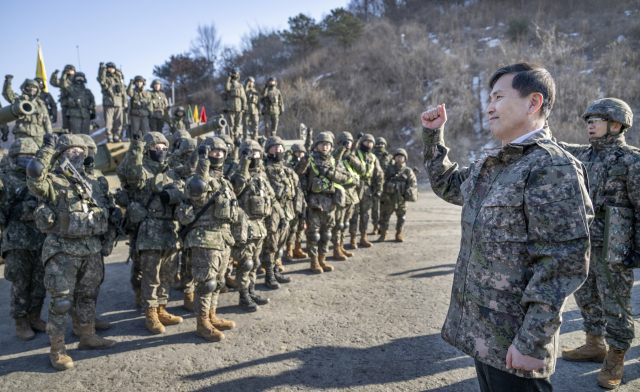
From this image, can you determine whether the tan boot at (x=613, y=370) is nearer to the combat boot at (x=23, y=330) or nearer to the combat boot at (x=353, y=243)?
the combat boot at (x=353, y=243)

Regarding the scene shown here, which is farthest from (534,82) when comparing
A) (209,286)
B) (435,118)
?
(209,286)

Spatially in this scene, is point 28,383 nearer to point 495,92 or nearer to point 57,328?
point 57,328

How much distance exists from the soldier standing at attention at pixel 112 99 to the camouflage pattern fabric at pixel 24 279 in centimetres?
866

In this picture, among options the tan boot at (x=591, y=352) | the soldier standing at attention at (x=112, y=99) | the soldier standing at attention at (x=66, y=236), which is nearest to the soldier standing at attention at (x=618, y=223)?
the tan boot at (x=591, y=352)

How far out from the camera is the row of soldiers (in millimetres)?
4043

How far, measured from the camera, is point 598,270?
144 inches

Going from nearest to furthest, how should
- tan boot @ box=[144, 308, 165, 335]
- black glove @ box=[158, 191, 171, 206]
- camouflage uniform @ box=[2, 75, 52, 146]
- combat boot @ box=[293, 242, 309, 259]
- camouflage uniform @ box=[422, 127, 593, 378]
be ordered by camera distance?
camouflage uniform @ box=[422, 127, 593, 378], tan boot @ box=[144, 308, 165, 335], black glove @ box=[158, 191, 171, 206], combat boot @ box=[293, 242, 309, 259], camouflage uniform @ box=[2, 75, 52, 146]

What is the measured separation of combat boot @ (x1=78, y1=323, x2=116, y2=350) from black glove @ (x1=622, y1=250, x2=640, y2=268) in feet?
16.9

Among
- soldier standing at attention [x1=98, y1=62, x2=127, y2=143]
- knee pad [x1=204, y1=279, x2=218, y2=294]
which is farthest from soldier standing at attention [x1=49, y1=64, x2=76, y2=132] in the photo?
knee pad [x1=204, y1=279, x2=218, y2=294]

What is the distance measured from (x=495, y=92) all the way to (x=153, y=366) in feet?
12.9

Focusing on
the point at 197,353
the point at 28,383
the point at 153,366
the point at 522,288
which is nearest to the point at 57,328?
the point at 28,383

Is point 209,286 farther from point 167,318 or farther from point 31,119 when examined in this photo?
point 31,119

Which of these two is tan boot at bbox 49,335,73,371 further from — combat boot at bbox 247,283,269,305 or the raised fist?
the raised fist

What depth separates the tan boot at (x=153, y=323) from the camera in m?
4.77
